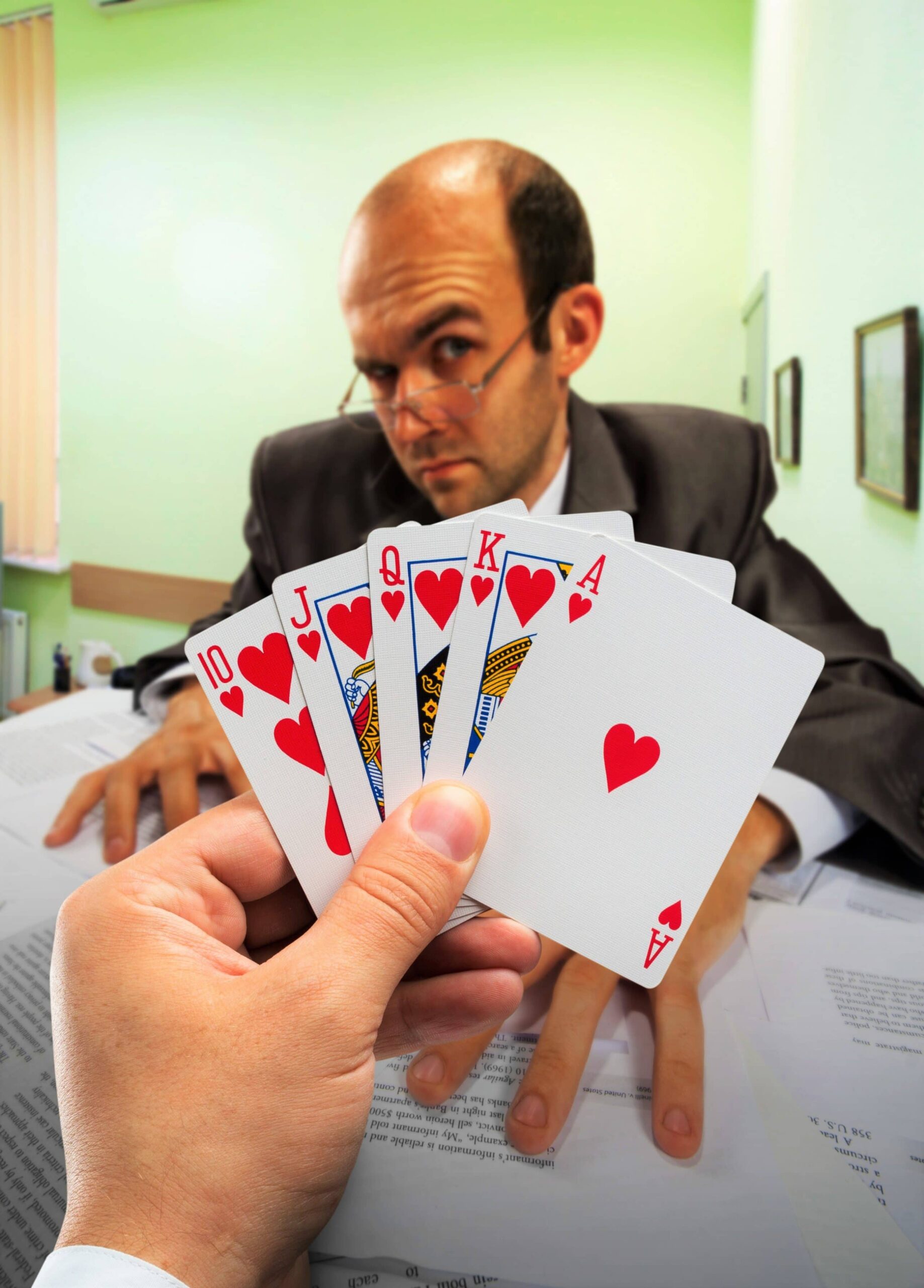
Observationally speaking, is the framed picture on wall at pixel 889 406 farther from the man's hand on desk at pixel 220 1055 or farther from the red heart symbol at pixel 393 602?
the man's hand on desk at pixel 220 1055

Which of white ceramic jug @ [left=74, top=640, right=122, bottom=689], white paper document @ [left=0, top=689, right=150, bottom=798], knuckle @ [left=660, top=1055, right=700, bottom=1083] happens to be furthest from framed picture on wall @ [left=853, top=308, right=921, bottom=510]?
white ceramic jug @ [left=74, top=640, right=122, bottom=689]

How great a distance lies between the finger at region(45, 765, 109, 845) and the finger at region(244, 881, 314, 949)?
55 centimetres

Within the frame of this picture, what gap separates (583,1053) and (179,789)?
2.33 ft

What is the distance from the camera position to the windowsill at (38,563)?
3.65 metres

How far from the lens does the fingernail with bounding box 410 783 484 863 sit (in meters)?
0.50

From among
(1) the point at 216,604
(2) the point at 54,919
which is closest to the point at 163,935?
(2) the point at 54,919

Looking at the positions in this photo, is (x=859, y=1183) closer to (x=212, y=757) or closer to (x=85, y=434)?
(x=212, y=757)

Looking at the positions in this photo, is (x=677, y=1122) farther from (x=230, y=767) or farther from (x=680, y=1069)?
(x=230, y=767)

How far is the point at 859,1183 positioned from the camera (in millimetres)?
526

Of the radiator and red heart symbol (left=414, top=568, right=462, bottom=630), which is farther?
the radiator

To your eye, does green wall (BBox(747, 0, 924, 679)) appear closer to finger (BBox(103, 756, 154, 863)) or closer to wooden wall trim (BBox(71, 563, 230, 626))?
finger (BBox(103, 756, 154, 863))

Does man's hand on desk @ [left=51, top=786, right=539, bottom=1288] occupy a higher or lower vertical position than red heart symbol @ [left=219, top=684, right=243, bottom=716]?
lower

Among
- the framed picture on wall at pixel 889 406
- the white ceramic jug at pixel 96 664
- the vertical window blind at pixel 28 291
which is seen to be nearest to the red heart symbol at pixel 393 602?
the framed picture on wall at pixel 889 406

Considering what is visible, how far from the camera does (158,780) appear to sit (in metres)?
1.16
